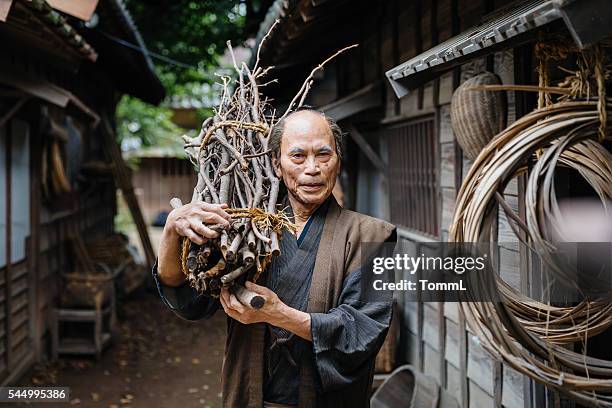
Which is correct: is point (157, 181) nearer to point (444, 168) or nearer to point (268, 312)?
point (444, 168)

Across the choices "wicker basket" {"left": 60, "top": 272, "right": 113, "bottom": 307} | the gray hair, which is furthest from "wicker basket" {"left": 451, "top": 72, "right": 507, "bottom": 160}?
"wicker basket" {"left": 60, "top": 272, "right": 113, "bottom": 307}

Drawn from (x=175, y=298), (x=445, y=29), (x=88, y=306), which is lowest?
(x=88, y=306)

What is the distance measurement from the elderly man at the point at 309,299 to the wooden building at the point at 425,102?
0.55m

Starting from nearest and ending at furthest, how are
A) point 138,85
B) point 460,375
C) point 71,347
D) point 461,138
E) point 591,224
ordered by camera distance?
point 591,224, point 461,138, point 460,375, point 71,347, point 138,85

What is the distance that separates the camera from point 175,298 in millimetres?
2115

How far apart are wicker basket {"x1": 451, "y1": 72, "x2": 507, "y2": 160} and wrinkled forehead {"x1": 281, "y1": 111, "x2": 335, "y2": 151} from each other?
95 cm

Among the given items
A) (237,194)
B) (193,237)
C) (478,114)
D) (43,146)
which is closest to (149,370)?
(43,146)

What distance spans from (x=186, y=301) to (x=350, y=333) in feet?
2.03

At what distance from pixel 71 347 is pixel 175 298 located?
5116mm

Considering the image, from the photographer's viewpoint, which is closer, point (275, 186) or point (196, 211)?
point (196, 211)

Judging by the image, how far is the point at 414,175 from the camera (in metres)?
4.71

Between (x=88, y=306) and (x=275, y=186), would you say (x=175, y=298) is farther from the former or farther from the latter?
(x=88, y=306)

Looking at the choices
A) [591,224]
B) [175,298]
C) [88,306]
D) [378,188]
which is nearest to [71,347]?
[88,306]

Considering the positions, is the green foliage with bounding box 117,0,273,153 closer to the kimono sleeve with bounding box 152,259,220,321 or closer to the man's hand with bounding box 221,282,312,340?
the kimono sleeve with bounding box 152,259,220,321
